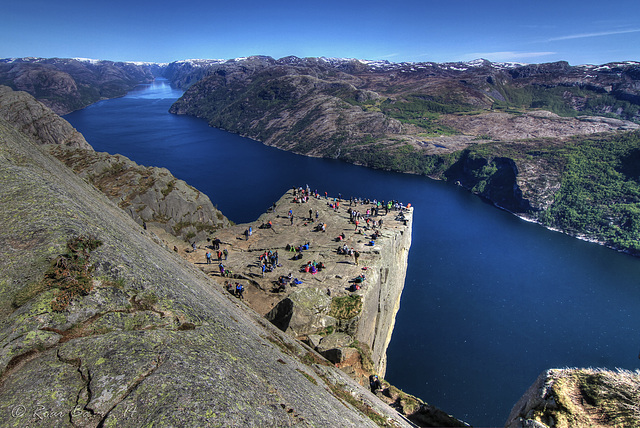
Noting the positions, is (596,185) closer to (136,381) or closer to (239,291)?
(239,291)

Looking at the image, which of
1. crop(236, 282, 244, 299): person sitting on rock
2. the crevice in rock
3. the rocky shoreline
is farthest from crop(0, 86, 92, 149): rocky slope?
the crevice in rock

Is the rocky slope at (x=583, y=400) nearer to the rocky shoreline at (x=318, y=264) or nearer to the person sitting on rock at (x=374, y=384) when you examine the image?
the person sitting on rock at (x=374, y=384)

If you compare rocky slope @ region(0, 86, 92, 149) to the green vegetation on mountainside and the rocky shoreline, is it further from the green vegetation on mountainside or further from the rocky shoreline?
the green vegetation on mountainside

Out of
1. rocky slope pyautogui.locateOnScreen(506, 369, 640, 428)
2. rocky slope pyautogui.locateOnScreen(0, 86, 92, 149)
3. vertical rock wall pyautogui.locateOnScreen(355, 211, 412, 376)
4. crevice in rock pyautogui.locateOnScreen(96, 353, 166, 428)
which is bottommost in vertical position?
vertical rock wall pyautogui.locateOnScreen(355, 211, 412, 376)

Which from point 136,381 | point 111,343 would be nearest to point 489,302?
point 136,381

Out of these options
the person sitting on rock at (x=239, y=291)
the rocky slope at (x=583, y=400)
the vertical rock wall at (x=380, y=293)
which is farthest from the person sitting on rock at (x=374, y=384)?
the person sitting on rock at (x=239, y=291)

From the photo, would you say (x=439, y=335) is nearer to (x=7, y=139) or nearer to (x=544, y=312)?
(x=544, y=312)
